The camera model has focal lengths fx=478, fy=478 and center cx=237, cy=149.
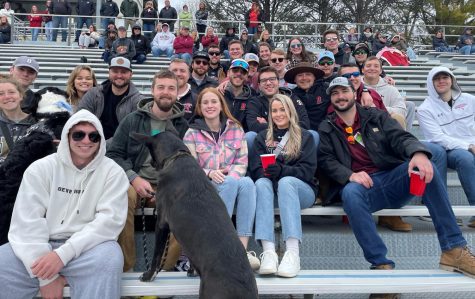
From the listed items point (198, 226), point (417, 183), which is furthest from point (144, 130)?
point (417, 183)

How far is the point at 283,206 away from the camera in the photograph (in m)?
3.47

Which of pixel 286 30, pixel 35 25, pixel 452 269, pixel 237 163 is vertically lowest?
pixel 452 269

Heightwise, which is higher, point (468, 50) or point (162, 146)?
point (468, 50)

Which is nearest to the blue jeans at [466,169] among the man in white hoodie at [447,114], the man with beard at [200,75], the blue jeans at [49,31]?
the man in white hoodie at [447,114]

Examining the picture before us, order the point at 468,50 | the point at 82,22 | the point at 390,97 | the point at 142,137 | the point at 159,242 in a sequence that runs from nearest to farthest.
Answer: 1. the point at 159,242
2. the point at 142,137
3. the point at 390,97
4. the point at 468,50
5. the point at 82,22

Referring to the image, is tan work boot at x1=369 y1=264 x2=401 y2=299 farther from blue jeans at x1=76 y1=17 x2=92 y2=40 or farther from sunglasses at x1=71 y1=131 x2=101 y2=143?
blue jeans at x1=76 y1=17 x2=92 y2=40

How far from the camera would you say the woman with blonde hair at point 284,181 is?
3.31m

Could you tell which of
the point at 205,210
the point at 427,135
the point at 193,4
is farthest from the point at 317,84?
the point at 193,4

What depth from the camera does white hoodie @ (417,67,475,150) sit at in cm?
461

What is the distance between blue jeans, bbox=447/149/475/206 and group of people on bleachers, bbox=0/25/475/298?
0.01 meters

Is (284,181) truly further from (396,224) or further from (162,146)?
(396,224)

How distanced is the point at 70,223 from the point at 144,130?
1059 millimetres

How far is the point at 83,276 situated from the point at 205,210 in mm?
826

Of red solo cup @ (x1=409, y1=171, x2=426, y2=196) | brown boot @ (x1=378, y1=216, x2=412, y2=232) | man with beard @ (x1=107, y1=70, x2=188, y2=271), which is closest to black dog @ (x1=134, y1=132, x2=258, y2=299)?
man with beard @ (x1=107, y1=70, x2=188, y2=271)
